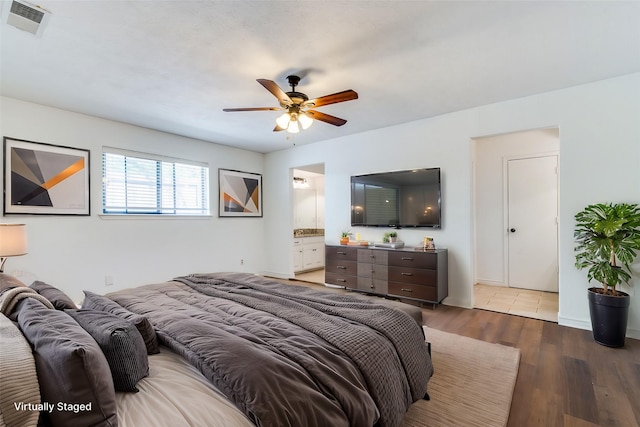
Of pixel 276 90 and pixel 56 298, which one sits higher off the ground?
pixel 276 90

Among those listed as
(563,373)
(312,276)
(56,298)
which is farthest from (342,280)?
(56,298)

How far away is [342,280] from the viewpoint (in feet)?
15.2

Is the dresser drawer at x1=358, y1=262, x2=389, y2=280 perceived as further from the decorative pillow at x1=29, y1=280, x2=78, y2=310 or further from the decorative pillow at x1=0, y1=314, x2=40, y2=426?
the decorative pillow at x1=0, y1=314, x2=40, y2=426

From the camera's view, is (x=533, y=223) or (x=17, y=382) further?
(x=533, y=223)

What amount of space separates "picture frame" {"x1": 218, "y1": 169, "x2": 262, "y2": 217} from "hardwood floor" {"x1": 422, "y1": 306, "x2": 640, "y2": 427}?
12.5 ft

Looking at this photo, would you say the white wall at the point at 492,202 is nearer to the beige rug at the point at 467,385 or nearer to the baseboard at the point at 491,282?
the baseboard at the point at 491,282

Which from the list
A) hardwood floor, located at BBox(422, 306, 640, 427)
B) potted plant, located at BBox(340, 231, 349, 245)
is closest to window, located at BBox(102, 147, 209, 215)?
potted plant, located at BBox(340, 231, 349, 245)

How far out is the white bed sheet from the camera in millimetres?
940

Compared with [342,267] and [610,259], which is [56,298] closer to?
[342,267]

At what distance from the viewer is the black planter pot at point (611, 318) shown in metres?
2.65

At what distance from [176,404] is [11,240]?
2.92m

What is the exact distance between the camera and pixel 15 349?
941 mm

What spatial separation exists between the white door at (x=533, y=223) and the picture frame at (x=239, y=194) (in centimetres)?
456

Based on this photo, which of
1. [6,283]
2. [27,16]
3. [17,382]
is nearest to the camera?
[17,382]
